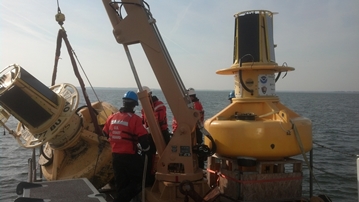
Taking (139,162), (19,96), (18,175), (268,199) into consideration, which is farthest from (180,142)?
(18,175)

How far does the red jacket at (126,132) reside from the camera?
563cm

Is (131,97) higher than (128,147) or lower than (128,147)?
higher

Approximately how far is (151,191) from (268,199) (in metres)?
1.83

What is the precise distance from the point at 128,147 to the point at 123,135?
0.21 m

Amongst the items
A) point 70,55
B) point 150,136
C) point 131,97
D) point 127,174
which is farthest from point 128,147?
point 70,55

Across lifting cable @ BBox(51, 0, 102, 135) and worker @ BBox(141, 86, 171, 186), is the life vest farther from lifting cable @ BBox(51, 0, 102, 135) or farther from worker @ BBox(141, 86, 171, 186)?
lifting cable @ BBox(51, 0, 102, 135)

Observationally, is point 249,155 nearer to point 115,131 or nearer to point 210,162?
point 210,162

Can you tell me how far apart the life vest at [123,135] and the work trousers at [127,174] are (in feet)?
0.34

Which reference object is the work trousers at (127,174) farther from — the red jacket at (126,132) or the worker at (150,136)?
the worker at (150,136)

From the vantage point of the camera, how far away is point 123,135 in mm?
5652

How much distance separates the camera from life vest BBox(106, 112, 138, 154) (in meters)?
5.65

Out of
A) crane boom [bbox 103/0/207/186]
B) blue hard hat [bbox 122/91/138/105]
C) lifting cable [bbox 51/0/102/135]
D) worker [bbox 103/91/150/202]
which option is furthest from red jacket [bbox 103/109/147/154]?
lifting cable [bbox 51/0/102/135]

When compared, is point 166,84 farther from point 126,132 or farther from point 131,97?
point 126,132

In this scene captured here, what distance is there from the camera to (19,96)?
584 cm
